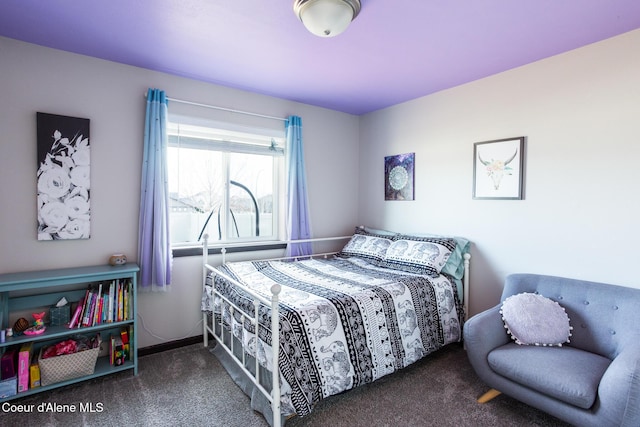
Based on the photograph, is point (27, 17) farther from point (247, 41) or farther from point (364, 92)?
point (364, 92)

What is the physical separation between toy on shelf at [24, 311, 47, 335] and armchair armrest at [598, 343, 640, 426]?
320 centimetres

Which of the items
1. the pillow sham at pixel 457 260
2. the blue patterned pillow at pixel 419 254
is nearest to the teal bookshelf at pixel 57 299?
the blue patterned pillow at pixel 419 254

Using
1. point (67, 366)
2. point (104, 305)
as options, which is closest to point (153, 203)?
point (104, 305)

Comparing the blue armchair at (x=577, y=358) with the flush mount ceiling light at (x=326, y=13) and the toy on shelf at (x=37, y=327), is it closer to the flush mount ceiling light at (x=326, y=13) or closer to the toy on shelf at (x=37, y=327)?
the flush mount ceiling light at (x=326, y=13)

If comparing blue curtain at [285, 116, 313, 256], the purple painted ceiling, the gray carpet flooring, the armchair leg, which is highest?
the purple painted ceiling

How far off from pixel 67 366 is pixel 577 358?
314cm

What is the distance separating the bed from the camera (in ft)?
5.65

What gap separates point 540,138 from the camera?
2426 mm

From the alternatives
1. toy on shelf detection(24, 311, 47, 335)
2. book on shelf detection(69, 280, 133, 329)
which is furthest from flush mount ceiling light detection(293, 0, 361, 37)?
toy on shelf detection(24, 311, 47, 335)

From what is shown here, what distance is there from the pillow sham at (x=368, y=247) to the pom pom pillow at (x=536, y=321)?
1.20 m

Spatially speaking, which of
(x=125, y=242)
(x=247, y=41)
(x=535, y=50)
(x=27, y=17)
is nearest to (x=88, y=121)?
(x=27, y=17)

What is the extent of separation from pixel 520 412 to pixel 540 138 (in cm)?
188

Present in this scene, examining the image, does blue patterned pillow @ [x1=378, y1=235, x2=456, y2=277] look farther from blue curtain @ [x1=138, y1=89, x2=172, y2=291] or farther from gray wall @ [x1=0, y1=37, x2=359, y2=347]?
blue curtain @ [x1=138, y1=89, x2=172, y2=291]

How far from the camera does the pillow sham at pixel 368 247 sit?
3.12m
